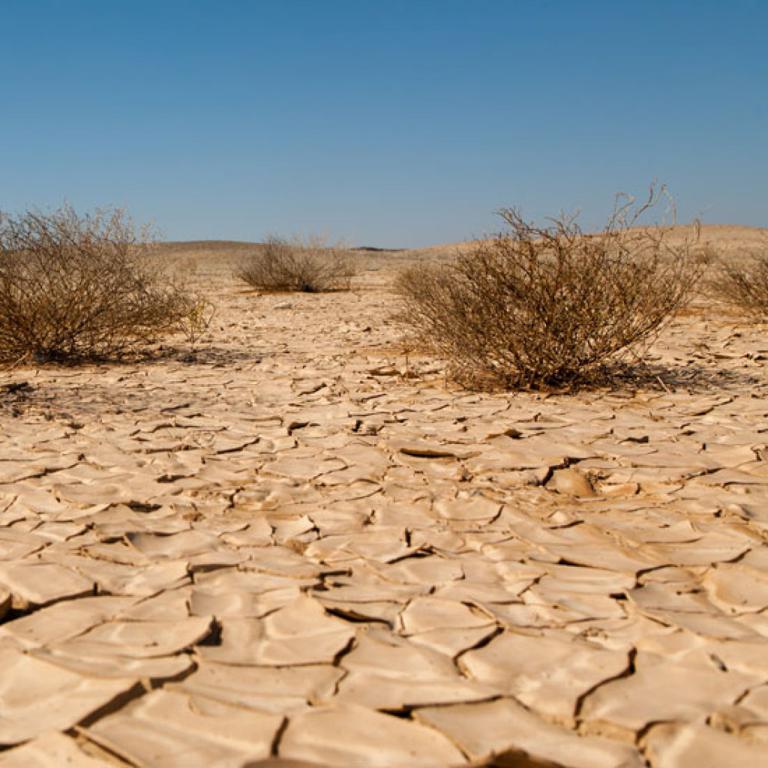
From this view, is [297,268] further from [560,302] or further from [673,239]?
[673,239]

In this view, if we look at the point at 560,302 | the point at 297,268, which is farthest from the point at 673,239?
the point at 560,302

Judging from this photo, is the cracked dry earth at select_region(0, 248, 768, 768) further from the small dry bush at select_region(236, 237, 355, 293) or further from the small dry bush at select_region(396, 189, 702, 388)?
the small dry bush at select_region(236, 237, 355, 293)

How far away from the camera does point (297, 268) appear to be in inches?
592

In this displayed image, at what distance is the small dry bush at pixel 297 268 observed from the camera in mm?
15062

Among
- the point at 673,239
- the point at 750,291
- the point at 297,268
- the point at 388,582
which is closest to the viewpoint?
the point at 388,582

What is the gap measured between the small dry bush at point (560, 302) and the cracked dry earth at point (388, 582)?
36 cm

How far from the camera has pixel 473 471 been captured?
3250 millimetres

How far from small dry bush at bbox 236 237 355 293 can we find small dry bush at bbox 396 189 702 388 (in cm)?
1028

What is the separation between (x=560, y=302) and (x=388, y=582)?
9.53 feet

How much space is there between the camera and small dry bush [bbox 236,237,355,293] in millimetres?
15062

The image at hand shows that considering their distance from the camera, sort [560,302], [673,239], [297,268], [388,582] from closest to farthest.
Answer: [388,582] < [560,302] < [297,268] < [673,239]

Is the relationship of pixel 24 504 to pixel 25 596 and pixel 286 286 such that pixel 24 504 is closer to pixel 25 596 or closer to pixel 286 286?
pixel 25 596

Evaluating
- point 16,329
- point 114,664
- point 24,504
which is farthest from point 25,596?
point 16,329

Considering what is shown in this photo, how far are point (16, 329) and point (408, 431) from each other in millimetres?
3498
